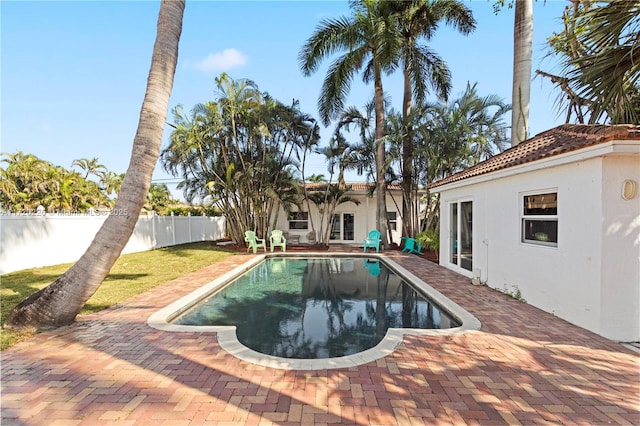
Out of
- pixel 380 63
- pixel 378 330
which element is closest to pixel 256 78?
pixel 380 63

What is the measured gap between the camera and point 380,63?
599 inches

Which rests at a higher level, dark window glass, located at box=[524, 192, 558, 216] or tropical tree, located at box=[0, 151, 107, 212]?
tropical tree, located at box=[0, 151, 107, 212]

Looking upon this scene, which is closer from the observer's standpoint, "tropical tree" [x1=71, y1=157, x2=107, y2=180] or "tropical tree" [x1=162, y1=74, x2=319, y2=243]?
"tropical tree" [x1=162, y1=74, x2=319, y2=243]

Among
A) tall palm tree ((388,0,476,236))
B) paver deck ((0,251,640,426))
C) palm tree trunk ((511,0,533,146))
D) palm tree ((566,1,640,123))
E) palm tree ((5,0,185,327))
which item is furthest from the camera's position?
tall palm tree ((388,0,476,236))

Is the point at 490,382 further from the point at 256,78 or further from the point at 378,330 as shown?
the point at 256,78

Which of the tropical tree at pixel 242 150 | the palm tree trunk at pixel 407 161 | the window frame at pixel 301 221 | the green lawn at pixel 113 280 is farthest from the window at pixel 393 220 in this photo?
the green lawn at pixel 113 280

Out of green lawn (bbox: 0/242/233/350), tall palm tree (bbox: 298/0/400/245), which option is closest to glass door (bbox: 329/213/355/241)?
tall palm tree (bbox: 298/0/400/245)

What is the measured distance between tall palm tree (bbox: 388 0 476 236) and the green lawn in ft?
33.7

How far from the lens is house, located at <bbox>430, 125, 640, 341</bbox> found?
4934mm

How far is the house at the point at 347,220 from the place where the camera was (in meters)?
20.8

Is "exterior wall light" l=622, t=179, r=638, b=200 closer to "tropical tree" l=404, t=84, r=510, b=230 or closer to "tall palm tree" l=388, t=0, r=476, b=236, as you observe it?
"tropical tree" l=404, t=84, r=510, b=230

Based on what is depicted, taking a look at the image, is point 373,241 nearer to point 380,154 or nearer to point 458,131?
point 380,154

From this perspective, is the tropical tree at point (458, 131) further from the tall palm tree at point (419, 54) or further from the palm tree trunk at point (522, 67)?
the palm tree trunk at point (522, 67)

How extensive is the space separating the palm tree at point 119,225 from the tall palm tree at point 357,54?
37.1 feet
